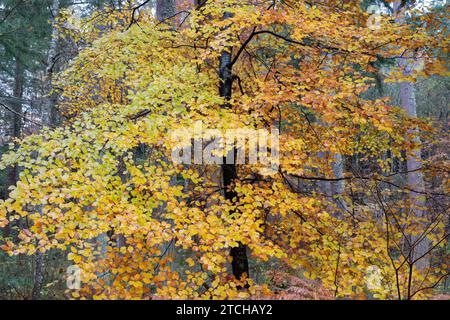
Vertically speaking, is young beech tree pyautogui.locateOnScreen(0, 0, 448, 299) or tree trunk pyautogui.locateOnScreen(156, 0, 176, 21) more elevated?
tree trunk pyautogui.locateOnScreen(156, 0, 176, 21)

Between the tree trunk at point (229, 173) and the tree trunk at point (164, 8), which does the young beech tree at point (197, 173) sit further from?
the tree trunk at point (164, 8)

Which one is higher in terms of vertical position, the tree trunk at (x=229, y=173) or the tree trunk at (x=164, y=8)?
the tree trunk at (x=164, y=8)

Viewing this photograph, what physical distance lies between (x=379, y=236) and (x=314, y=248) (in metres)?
1.36

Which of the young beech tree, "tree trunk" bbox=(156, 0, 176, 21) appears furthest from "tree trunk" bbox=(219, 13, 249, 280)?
"tree trunk" bbox=(156, 0, 176, 21)

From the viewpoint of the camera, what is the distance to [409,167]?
30.0 feet

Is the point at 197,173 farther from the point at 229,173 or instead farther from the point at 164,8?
the point at 164,8

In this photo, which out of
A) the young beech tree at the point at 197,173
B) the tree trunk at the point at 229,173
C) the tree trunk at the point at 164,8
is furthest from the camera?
the tree trunk at the point at 164,8

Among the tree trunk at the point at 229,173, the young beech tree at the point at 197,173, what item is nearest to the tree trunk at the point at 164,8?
the young beech tree at the point at 197,173

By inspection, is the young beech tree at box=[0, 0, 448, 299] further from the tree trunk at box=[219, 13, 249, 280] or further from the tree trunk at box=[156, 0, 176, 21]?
the tree trunk at box=[156, 0, 176, 21]

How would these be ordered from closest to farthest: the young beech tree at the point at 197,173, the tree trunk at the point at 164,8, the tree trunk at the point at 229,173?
the young beech tree at the point at 197,173 < the tree trunk at the point at 229,173 < the tree trunk at the point at 164,8

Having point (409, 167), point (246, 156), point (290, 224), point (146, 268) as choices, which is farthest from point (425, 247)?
point (146, 268)

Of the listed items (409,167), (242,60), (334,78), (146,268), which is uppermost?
(242,60)

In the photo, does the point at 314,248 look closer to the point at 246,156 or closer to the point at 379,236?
the point at 379,236
